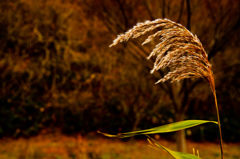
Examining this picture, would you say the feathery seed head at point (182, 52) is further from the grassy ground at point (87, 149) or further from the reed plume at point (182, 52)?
the grassy ground at point (87, 149)

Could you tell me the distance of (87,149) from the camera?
5770mm

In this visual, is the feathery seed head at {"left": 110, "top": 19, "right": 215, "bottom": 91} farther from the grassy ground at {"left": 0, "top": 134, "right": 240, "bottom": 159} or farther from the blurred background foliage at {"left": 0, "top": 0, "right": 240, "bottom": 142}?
the blurred background foliage at {"left": 0, "top": 0, "right": 240, "bottom": 142}

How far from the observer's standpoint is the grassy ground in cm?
531

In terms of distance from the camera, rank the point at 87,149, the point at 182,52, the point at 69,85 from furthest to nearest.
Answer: the point at 69,85 < the point at 87,149 < the point at 182,52

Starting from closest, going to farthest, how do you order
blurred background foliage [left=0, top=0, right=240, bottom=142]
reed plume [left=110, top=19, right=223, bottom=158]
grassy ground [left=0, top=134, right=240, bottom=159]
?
reed plume [left=110, top=19, right=223, bottom=158] < grassy ground [left=0, top=134, right=240, bottom=159] < blurred background foliage [left=0, top=0, right=240, bottom=142]

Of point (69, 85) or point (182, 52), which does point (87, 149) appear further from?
point (182, 52)

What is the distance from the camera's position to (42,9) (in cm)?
648

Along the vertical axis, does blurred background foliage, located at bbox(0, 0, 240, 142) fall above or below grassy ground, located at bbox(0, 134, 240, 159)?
above

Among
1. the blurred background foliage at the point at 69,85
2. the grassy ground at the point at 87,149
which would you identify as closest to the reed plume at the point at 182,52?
the grassy ground at the point at 87,149

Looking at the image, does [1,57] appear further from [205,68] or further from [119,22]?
[205,68]

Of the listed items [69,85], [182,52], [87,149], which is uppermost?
[69,85]

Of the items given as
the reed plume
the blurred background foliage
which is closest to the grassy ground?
the blurred background foliage

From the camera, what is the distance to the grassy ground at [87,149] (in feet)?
17.4

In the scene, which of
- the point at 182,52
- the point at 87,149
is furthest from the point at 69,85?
the point at 182,52
